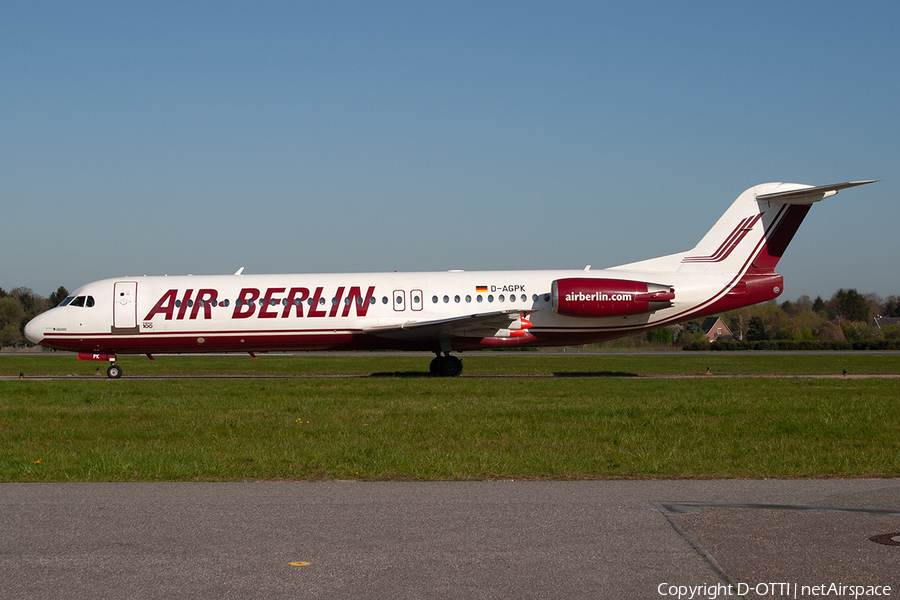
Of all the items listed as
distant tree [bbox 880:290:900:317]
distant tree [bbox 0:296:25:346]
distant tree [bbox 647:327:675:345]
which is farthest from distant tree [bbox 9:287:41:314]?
distant tree [bbox 880:290:900:317]

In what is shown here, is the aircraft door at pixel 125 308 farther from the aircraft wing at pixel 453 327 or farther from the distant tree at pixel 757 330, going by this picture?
the distant tree at pixel 757 330

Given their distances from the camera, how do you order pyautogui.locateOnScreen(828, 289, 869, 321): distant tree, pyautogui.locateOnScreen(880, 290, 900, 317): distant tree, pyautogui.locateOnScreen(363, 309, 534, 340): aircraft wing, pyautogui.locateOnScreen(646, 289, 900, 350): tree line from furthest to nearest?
pyautogui.locateOnScreen(880, 290, 900, 317): distant tree < pyautogui.locateOnScreen(828, 289, 869, 321): distant tree < pyautogui.locateOnScreen(646, 289, 900, 350): tree line < pyautogui.locateOnScreen(363, 309, 534, 340): aircraft wing

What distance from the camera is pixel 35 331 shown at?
1040 inches

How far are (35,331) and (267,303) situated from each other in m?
7.78

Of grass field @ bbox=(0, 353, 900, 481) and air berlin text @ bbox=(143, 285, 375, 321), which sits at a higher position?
air berlin text @ bbox=(143, 285, 375, 321)

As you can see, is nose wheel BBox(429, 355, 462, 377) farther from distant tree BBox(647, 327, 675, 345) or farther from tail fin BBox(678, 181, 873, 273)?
distant tree BBox(647, 327, 675, 345)

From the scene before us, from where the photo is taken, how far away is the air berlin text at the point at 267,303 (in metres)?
26.1

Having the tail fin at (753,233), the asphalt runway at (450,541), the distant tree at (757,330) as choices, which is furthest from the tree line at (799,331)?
the asphalt runway at (450,541)

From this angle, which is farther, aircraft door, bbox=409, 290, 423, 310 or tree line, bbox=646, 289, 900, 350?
tree line, bbox=646, 289, 900, 350

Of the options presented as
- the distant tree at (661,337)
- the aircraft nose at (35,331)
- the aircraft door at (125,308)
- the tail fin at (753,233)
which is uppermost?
the tail fin at (753,233)

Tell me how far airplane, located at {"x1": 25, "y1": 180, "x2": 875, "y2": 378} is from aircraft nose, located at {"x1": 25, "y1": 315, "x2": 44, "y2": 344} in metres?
0.05

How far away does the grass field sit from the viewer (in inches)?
360

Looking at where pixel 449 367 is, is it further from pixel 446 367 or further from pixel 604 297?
pixel 604 297

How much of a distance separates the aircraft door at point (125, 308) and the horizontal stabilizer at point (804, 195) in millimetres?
21220
